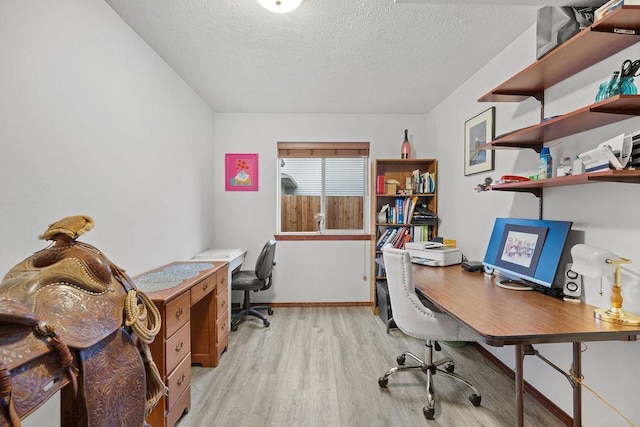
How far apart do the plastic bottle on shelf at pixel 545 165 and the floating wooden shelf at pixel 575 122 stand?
12 cm

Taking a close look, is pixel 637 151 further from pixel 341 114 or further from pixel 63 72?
pixel 341 114

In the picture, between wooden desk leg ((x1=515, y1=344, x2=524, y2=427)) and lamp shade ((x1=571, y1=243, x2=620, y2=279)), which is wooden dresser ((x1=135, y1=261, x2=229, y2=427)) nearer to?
wooden desk leg ((x1=515, y1=344, x2=524, y2=427))

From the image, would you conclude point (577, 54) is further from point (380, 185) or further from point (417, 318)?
point (380, 185)

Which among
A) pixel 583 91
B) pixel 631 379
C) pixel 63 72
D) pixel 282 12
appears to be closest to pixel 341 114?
pixel 282 12

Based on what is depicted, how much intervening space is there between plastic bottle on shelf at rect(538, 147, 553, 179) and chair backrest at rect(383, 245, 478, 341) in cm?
93

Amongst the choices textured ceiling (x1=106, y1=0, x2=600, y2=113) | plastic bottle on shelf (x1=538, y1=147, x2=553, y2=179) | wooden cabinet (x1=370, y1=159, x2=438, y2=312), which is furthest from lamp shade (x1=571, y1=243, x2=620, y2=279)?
wooden cabinet (x1=370, y1=159, x2=438, y2=312)

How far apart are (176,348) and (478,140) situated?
9.44ft

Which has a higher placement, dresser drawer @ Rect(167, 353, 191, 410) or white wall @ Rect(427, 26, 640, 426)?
white wall @ Rect(427, 26, 640, 426)

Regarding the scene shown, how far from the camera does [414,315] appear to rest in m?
1.75

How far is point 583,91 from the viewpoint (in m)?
1.54

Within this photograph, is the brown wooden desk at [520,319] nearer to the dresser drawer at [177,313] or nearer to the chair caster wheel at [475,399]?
the chair caster wheel at [475,399]

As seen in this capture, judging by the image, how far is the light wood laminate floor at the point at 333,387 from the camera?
5.57ft

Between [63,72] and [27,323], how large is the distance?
133cm

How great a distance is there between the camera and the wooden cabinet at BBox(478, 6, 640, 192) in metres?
1.15
